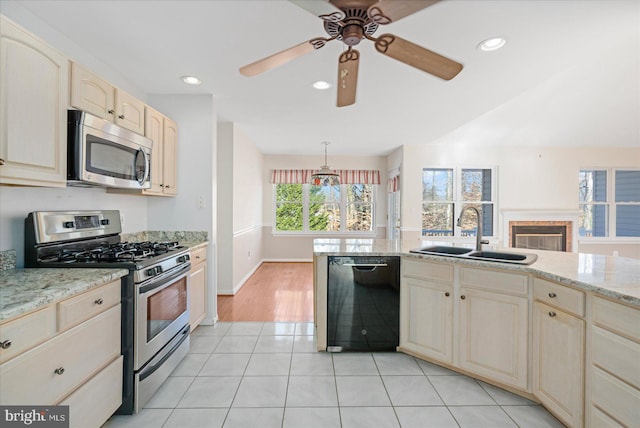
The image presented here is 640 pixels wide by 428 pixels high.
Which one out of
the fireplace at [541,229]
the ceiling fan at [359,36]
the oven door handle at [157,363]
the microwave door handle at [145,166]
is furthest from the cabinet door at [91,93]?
the fireplace at [541,229]

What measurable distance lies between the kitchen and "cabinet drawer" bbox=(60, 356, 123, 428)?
90cm

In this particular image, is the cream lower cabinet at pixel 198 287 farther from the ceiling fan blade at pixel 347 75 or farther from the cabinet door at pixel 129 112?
the ceiling fan blade at pixel 347 75

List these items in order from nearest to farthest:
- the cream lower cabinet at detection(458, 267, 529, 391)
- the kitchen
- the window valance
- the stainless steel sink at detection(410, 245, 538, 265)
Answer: the cream lower cabinet at detection(458, 267, 529, 391)
the stainless steel sink at detection(410, 245, 538, 265)
the kitchen
the window valance

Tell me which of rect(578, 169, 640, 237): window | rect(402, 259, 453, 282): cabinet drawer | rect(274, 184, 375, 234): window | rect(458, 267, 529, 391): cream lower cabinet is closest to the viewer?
rect(458, 267, 529, 391): cream lower cabinet

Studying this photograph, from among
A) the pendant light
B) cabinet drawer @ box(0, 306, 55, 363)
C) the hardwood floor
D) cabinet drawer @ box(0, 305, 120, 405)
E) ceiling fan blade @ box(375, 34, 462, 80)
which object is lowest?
the hardwood floor

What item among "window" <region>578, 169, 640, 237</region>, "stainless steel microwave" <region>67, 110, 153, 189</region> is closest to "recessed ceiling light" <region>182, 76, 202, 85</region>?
"stainless steel microwave" <region>67, 110, 153, 189</region>

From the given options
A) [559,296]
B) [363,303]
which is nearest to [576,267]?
[559,296]

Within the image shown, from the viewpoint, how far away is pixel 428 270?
2.33 m

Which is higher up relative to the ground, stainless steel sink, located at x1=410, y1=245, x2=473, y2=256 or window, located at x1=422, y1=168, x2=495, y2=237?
window, located at x1=422, y1=168, x2=495, y2=237

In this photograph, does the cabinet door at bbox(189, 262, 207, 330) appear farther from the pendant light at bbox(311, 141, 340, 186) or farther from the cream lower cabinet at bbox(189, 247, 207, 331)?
the pendant light at bbox(311, 141, 340, 186)

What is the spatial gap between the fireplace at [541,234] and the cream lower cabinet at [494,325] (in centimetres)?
440

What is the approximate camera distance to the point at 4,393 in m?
1.06

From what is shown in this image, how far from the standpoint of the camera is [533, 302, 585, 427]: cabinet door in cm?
155

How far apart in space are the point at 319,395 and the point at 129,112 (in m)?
2.50
